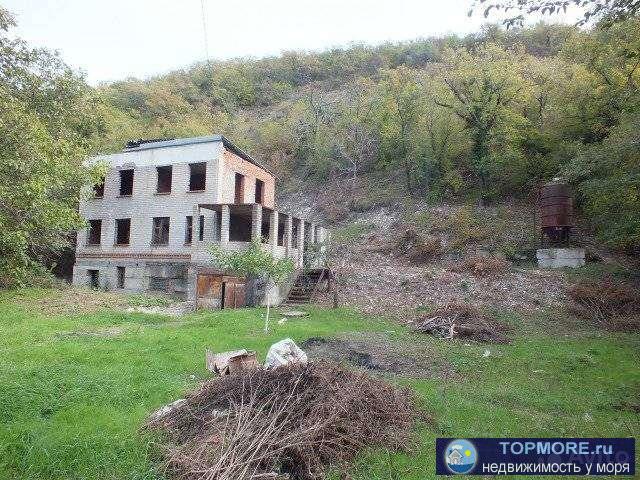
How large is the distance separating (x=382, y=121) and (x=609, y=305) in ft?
Result: 76.0

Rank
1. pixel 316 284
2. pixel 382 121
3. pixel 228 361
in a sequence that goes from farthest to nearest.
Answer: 1. pixel 382 121
2. pixel 316 284
3. pixel 228 361

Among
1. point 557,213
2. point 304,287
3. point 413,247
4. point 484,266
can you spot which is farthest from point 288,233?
point 557,213

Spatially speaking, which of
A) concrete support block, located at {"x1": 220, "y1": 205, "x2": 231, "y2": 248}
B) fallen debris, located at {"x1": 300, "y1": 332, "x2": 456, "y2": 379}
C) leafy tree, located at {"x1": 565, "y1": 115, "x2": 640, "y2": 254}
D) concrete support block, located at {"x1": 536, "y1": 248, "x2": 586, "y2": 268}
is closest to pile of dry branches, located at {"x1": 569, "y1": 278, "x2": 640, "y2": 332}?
leafy tree, located at {"x1": 565, "y1": 115, "x2": 640, "y2": 254}

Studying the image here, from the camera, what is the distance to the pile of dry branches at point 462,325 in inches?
503

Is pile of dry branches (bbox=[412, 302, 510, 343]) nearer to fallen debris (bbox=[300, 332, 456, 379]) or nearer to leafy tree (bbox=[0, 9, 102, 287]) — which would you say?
fallen debris (bbox=[300, 332, 456, 379])

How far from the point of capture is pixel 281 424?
5.04m

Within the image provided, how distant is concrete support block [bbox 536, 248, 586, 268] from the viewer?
2041cm

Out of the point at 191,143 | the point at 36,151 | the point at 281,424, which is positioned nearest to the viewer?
the point at 281,424

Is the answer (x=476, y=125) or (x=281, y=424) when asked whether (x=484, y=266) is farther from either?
(x=281, y=424)

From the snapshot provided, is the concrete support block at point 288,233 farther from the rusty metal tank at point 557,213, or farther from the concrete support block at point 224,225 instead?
the rusty metal tank at point 557,213

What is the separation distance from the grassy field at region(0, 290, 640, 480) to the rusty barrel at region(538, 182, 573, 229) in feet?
30.2

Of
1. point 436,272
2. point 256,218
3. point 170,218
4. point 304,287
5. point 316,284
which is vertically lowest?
point 304,287

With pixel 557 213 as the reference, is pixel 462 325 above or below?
below

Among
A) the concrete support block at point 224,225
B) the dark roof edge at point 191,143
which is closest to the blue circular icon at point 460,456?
the concrete support block at point 224,225
